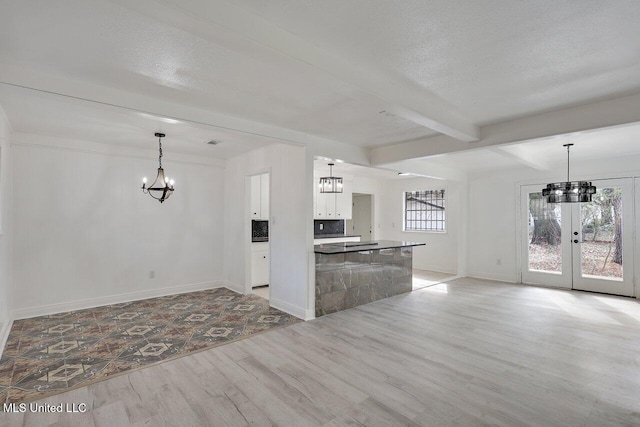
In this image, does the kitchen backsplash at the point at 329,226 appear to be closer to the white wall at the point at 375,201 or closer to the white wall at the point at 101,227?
the white wall at the point at 375,201

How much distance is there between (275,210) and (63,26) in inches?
128

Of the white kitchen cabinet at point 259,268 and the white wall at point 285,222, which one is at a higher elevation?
the white wall at point 285,222

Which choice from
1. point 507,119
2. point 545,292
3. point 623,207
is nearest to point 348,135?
Answer: point 507,119

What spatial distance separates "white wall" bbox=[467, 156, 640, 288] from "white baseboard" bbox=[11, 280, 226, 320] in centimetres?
561

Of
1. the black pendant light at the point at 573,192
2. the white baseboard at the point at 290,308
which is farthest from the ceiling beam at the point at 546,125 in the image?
the white baseboard at the point at 290,308

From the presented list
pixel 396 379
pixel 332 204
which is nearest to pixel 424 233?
pixel 332 204

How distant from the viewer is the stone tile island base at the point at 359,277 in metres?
4.45

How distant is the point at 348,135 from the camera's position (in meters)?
4.33

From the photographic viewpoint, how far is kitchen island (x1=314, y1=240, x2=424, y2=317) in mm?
4441

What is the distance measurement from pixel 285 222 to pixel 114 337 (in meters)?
2.44

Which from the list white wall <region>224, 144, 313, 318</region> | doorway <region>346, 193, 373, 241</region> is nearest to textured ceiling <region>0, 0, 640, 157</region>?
white wall <region>224, 144, 313, 318</region>

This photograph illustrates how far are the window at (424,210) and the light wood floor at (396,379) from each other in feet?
13.7

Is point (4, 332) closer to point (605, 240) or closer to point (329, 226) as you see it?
point (329, 226)

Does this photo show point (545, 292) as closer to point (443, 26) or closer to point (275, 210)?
point (275, 210)
